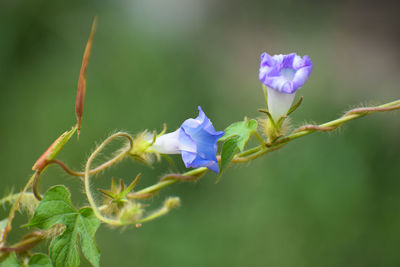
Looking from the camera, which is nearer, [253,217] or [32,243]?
[32,243]

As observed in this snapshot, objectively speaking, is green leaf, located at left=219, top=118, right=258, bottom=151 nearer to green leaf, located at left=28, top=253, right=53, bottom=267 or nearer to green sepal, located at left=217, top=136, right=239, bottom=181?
green sepal, located at left=217, top=136, right=239, bottom=181

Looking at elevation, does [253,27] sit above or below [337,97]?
above

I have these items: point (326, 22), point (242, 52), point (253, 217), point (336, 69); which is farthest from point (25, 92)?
point (326, 22)

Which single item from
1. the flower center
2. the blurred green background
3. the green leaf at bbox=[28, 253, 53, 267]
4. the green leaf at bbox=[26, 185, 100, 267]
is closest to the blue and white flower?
the flower center

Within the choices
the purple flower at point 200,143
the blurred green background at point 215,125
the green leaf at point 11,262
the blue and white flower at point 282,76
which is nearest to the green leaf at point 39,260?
the green leaf at point 11,262

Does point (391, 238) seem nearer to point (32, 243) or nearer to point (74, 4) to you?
point (32, 243)

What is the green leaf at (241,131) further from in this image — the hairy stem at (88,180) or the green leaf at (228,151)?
the hairy stem at (88,180)
